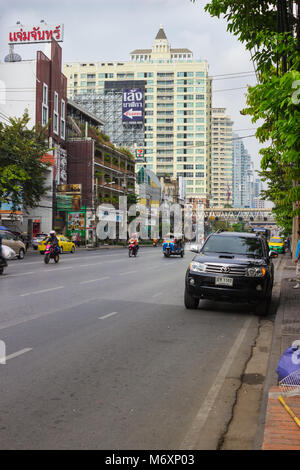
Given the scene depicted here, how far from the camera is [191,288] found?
1111 cm

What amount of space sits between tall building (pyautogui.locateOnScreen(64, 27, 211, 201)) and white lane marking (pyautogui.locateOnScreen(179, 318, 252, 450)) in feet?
483

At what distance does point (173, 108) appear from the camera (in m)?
158

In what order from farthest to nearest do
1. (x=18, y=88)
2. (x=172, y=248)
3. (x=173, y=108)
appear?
(x=173, y=108) < (x=18, y=88) < (x=172, y=248)

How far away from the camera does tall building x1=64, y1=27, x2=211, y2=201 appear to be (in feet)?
508

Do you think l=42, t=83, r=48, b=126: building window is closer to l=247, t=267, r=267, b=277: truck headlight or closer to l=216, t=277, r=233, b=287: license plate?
l=216, t=277, r=233, b=287: license plate

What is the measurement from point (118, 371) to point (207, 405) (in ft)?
4.71

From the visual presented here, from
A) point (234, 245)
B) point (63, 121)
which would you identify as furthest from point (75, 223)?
point (234, 245)

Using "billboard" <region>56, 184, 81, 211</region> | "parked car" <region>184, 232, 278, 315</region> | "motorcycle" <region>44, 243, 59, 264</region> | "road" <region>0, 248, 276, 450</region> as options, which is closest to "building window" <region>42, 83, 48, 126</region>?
"billboard" <region>56, 184, 81, 211</region>

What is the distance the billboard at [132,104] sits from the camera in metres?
81.1

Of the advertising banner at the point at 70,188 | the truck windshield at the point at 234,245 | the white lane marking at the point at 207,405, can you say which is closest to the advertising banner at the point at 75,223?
the advertising banner at the point at 70,188

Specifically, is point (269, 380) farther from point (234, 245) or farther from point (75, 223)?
point (75, 223)

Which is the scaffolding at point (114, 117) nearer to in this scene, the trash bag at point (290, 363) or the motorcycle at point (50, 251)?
the motorcycle at point (50, 251)

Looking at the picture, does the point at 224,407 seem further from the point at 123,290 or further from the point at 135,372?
the point at 123,290
